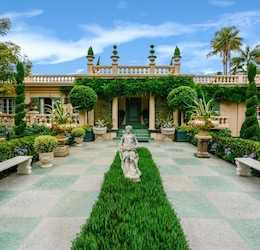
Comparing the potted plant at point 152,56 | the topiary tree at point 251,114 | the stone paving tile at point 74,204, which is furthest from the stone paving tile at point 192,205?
the potted plant at point 152,56

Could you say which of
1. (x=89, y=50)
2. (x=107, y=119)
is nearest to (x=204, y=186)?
(x=107, y=119)

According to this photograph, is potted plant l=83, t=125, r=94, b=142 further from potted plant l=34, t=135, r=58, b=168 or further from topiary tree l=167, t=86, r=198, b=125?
potted plant l=34, t=135, r=58, b=168

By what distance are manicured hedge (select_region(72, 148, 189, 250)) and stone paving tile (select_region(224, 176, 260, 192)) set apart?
8.26 ft

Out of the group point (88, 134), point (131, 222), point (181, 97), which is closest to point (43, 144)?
point (131, 222)

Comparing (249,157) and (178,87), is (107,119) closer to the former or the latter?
(178,87)

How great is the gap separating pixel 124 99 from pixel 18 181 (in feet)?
41.0

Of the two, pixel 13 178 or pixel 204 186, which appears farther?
pixel 13 178

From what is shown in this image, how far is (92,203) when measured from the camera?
3607 millimetres

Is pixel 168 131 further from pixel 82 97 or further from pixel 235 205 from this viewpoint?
pixel 235 205

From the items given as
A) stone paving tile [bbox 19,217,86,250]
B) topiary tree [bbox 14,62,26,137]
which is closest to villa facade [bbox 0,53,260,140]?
topiary tree [bbox 14,62,26,137]

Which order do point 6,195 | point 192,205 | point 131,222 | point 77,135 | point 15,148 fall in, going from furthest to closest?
1. point 77,135
2. point 15,148
3. point 6,195
4. point 192,205
5. point 131,222

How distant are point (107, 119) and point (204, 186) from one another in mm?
9939

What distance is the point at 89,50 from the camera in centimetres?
1366

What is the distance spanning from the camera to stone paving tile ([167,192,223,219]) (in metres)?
3.20
